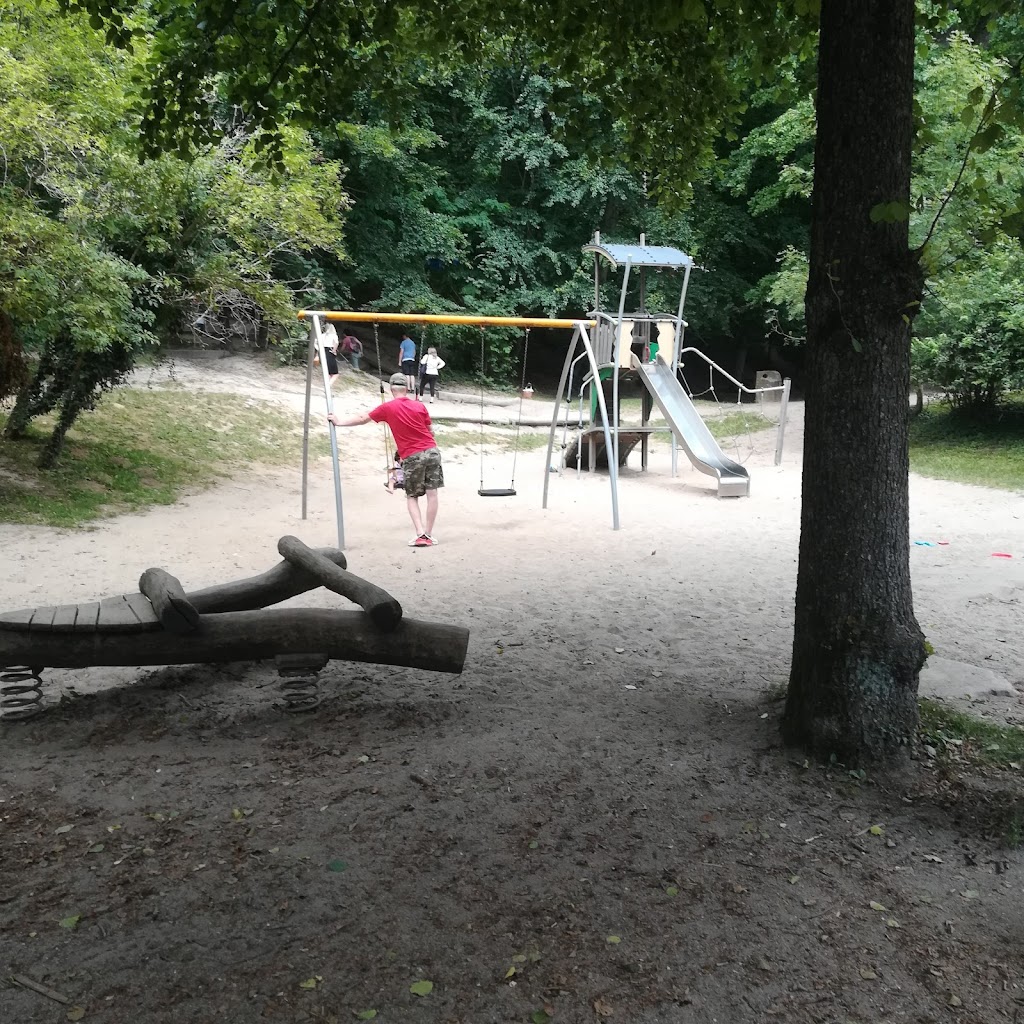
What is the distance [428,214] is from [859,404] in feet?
85.4

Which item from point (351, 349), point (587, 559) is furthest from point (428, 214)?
point (587, 559)

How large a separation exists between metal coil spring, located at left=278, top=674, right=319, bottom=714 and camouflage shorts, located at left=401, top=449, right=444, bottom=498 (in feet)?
15.8

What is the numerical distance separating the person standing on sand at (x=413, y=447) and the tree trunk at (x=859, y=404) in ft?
19.2

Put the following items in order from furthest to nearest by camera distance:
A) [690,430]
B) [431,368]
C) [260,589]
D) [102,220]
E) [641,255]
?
[431,368]
[641,255]
[690,430]
[102,220]
[260,589]

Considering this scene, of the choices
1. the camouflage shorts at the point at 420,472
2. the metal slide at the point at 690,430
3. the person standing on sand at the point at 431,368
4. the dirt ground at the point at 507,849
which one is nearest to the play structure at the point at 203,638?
the dirt ground at the point at 507,849

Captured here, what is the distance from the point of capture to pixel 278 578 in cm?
520

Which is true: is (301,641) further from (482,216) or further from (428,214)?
(482,216)

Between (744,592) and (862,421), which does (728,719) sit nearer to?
(862,421)

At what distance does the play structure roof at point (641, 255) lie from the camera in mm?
14805

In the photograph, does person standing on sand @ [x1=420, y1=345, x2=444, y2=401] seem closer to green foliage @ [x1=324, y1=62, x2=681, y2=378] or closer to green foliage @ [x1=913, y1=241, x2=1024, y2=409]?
green foliage @ [x1=324, y1=62, x2=681, y2=378]

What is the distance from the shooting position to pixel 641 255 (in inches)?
593

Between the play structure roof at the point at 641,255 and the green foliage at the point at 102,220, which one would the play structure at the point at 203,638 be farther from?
the play structure roof at the point at 641,255

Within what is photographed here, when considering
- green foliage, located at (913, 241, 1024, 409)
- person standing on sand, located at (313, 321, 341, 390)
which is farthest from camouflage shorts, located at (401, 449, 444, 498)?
green foliage, located at (913, 241, 1024, 409)

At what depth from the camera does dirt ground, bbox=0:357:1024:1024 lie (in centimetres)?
258
